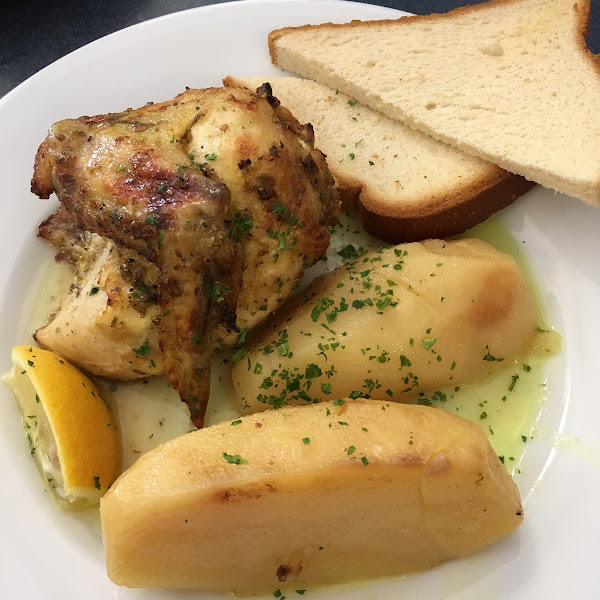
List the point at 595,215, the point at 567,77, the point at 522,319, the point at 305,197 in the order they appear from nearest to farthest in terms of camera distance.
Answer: the point at 305,197
the point at 522,319
the point at 595,215
the point at 567,77

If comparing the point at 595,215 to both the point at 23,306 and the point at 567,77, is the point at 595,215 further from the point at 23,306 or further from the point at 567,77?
the point at 23,306

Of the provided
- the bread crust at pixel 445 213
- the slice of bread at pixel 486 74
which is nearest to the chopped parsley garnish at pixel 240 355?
the bread crust at pixel 445 213

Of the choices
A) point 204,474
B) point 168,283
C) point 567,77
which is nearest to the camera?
point 204,474

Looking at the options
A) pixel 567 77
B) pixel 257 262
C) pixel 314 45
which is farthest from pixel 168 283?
pixel 567 77

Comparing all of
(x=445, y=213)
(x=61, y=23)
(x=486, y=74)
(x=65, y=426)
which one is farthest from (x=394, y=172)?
(x=61, y=23)

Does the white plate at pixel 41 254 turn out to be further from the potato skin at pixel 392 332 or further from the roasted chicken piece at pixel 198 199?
the roasted chicken piece at pixel 198 199

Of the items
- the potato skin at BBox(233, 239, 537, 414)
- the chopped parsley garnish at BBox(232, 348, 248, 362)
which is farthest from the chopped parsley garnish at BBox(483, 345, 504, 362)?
the chopped parsley garnish at BBox(232, 348, 248, 362)
